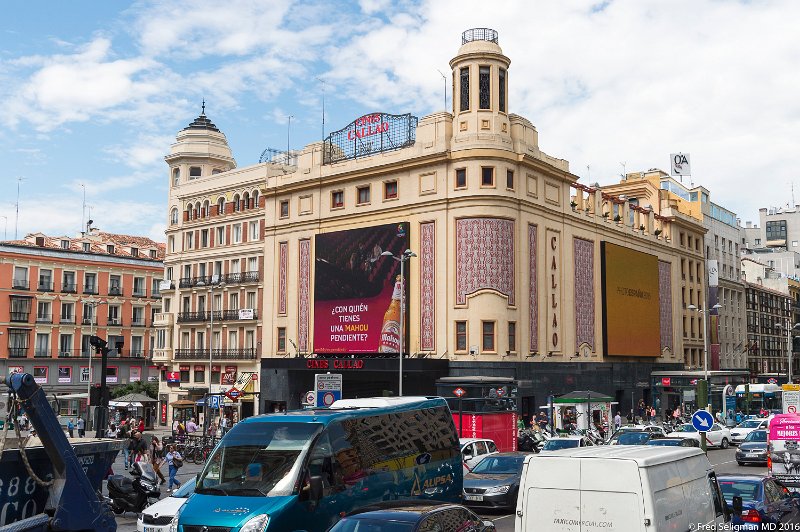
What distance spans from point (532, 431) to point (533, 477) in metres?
31.0

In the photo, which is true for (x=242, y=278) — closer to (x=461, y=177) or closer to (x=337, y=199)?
(x=337, y=199)

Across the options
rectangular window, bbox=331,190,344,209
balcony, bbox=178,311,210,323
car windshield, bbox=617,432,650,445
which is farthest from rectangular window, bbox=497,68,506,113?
balcony, bbox=178,311,210,323

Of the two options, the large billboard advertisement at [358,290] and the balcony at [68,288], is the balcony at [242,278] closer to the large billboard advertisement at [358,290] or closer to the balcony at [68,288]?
the large billboard advertisement at [358,290]

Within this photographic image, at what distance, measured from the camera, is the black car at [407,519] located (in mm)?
11297

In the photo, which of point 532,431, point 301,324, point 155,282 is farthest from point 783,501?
point 155,282

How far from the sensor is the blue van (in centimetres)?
1359

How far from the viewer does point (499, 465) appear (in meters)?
23.1

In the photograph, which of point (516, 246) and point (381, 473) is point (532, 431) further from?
point (381, 473)

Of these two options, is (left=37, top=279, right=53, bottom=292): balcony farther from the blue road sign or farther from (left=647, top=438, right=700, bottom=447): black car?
the blue road sign

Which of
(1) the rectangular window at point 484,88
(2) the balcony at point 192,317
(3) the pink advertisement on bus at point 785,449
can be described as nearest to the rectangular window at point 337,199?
(1) the rectangular window at point 484,88

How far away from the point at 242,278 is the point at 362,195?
46.5 feet

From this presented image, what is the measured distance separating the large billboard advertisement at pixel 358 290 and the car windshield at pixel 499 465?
85.1ft

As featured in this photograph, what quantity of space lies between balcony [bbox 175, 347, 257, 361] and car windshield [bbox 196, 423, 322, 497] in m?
45.6

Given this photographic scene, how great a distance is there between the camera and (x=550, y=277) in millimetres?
52062
